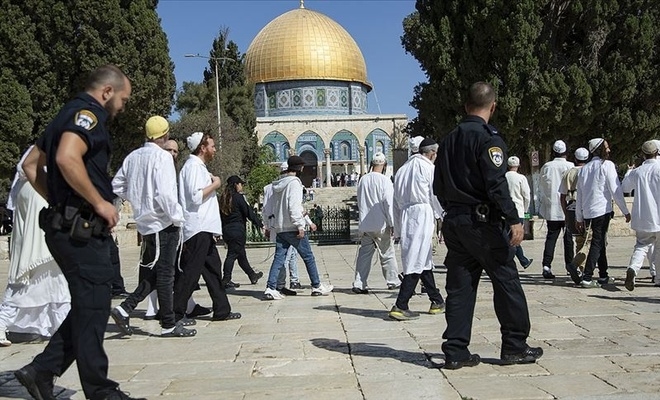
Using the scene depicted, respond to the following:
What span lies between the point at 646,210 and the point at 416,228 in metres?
2.93

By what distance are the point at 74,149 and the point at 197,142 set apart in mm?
3058

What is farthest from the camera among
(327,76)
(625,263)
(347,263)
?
(327,76)

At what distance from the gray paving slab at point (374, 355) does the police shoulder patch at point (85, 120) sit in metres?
1.61

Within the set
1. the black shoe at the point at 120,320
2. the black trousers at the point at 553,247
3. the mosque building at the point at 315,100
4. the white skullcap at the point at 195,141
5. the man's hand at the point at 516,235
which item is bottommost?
the black shoe at the point at 120,320

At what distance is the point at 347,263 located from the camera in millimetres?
13523

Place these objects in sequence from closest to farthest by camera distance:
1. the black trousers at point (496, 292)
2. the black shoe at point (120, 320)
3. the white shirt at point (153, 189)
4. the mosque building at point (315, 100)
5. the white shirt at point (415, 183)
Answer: the black trousers at point (496, 292)
the white shirt at point (153, 189)
the black shoe at point (120, 320)
the white shirt at point (415, 183)
the mosque building at point (315, 100)

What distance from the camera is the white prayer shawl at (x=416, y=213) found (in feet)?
21.6

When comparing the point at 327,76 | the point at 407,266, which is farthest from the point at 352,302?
the point at 327,76

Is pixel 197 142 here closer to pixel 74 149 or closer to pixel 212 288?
pixel 212 288

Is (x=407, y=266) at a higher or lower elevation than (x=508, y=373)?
higher

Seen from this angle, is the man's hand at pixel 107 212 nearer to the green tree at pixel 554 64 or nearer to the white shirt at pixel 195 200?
the white shirt at pixel 195 200

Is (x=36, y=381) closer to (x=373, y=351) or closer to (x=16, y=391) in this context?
(x=16, y=391)

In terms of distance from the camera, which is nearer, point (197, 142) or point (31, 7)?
point (197, 142)

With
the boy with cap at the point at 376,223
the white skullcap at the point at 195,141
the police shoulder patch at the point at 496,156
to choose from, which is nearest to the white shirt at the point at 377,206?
the boy with cap at the point at 376,223
